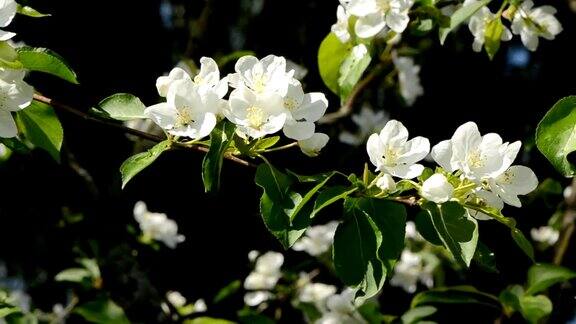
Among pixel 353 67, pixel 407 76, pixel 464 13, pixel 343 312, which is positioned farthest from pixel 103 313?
pixel 407 76

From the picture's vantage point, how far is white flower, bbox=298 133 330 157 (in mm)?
1107

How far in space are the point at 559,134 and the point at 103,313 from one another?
1.10 meters

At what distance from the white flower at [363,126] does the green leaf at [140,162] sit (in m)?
1.54

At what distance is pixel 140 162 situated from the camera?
1.06 m

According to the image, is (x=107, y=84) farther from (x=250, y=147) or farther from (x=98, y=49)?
(x=250, y=147)

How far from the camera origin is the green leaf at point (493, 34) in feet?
5.19

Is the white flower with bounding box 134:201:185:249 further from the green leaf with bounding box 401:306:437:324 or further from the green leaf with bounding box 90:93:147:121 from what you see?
the green leaf with bounding box 90:93:147:121

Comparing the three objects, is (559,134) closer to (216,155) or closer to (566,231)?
(216,155)

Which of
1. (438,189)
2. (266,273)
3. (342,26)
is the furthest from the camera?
(266,273)

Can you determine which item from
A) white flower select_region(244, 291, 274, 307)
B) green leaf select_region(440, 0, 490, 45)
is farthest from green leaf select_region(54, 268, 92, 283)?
green leaf select_region(440, 0, 490, 45)

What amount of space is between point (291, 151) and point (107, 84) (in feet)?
2.13

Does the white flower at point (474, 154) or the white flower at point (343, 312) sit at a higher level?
the white flower at point (474, 154)

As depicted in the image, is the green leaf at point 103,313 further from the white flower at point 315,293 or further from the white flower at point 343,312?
the white flower at point 315,293

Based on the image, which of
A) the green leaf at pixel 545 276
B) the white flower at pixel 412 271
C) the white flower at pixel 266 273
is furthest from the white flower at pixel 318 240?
the green leaf at pixel 545 276
